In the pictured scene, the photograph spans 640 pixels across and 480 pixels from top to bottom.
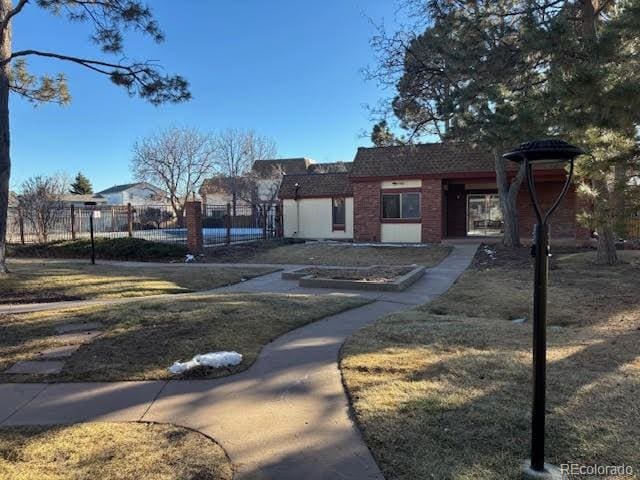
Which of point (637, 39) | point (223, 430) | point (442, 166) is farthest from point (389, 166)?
point (223, 430)

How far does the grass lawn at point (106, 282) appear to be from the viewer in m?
9.88

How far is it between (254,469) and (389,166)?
63.7 ft

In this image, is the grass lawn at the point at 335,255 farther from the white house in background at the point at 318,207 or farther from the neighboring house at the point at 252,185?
the neighboring house at the point at 252,185

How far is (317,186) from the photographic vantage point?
84.2 ft

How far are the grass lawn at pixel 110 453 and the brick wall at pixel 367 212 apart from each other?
60.6 feet

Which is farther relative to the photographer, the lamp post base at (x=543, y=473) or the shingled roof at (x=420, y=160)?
the shingled roof at (x=420, y=160)

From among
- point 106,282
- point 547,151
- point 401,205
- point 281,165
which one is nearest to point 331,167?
point 281,165

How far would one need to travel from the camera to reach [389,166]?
21.5 meters

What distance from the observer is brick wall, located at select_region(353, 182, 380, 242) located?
21547 millimetres

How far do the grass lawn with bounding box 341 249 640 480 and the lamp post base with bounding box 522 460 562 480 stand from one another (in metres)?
0.06

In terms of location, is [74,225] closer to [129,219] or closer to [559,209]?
[129,219]

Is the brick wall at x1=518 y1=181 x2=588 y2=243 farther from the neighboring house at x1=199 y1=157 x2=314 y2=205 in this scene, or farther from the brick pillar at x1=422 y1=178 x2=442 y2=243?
the neighboring house at x1=199 y1=157 x2=314 y2=205

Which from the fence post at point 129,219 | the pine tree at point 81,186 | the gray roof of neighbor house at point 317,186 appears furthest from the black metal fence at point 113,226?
the pine tree at point 81,186

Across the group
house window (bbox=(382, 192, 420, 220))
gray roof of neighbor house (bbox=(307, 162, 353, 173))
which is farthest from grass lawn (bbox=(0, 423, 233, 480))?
gray roof of neighbor house (bbox=(307, 162, 353, 173))
